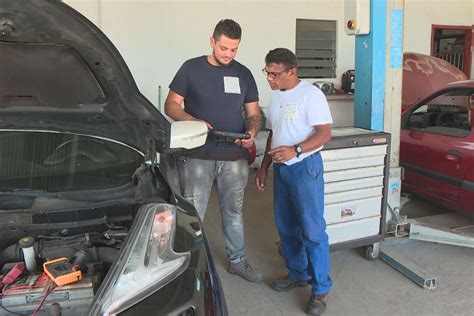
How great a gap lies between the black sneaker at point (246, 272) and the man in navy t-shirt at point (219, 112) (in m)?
0.29

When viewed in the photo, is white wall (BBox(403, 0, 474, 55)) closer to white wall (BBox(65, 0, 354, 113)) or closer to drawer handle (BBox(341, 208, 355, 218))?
white wall (BBox(65, 0, 354, 113))

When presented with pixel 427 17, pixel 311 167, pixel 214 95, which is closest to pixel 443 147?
pixel 311 167

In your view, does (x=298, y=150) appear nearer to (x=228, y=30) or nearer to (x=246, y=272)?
(x=228, y=30)

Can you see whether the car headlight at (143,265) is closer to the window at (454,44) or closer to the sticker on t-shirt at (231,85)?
the sticker on t-shirt at (231,85)

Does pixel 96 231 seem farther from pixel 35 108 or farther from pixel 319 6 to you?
pixel 319 6

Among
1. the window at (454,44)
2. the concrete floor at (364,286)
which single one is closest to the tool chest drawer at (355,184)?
the concrete floor at (364,286)

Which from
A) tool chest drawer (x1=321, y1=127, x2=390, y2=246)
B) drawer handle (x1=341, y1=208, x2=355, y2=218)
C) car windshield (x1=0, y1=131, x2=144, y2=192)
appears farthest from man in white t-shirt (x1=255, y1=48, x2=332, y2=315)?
car windshield (x1=0, y1=131, x2=144, y2=192)

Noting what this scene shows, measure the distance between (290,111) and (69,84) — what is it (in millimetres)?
1297

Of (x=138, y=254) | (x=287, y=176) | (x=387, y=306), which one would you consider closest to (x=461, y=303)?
(x=387, y=306)

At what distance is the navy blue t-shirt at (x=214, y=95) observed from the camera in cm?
281

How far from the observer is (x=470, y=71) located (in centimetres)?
883

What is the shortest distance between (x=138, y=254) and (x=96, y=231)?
440mm

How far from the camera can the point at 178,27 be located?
6602mm

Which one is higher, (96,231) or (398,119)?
(398,119)
